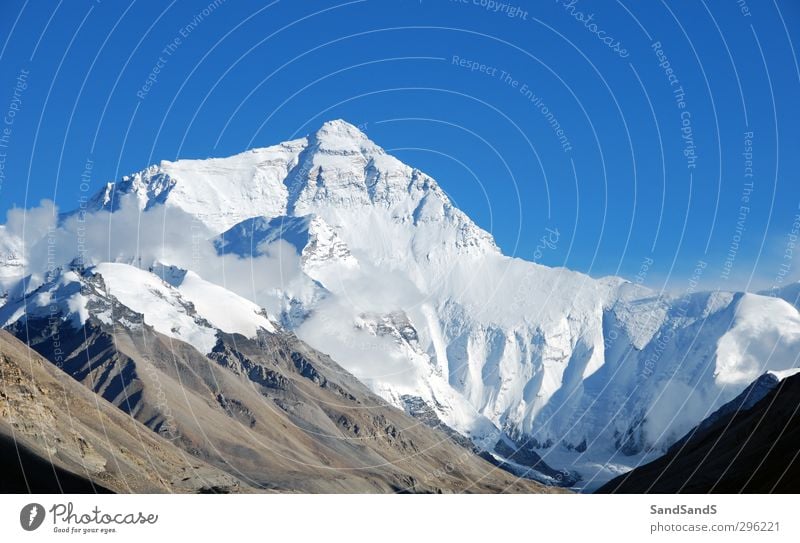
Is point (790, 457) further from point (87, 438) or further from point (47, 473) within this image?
point (87, 438)

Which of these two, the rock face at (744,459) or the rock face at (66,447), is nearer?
the rock face at (66,447)

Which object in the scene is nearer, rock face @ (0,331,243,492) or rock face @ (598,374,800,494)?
rock face @ (0,331,243,492)

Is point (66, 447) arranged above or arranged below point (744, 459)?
below

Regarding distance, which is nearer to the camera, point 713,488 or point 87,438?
point 713,488

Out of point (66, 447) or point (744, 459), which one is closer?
point (66, 447)
